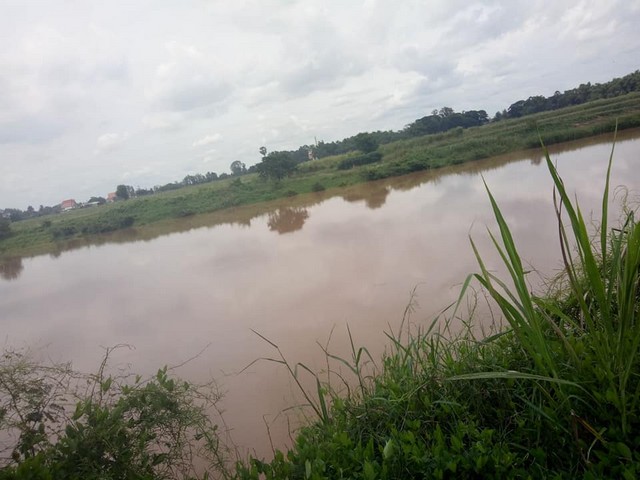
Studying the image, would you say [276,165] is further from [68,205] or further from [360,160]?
[68,205]

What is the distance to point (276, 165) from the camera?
22.6m

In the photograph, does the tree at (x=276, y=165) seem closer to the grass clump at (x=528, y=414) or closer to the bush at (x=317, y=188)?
the bush at (x=317, y=188)

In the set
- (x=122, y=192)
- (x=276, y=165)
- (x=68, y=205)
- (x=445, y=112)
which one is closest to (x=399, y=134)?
(x=445, y=112)

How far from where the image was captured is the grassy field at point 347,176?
16.4 meters

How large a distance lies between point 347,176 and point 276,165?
4.65m

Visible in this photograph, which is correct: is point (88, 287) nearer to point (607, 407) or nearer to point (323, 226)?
point (323, 226)

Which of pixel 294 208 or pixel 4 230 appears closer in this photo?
pixel 294 208

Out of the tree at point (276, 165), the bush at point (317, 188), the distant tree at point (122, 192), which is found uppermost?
the distant tree at point (122, 192)

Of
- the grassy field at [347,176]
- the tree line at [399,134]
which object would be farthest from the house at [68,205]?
the grassy field at [347,176]

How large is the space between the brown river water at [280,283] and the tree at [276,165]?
932 centimetres

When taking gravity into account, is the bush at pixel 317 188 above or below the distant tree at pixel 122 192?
below

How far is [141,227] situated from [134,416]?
828 inches

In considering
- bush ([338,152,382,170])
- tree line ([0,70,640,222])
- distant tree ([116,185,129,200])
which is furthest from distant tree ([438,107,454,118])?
distant tree ([116,185,129,200])

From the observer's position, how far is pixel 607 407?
948 mm
